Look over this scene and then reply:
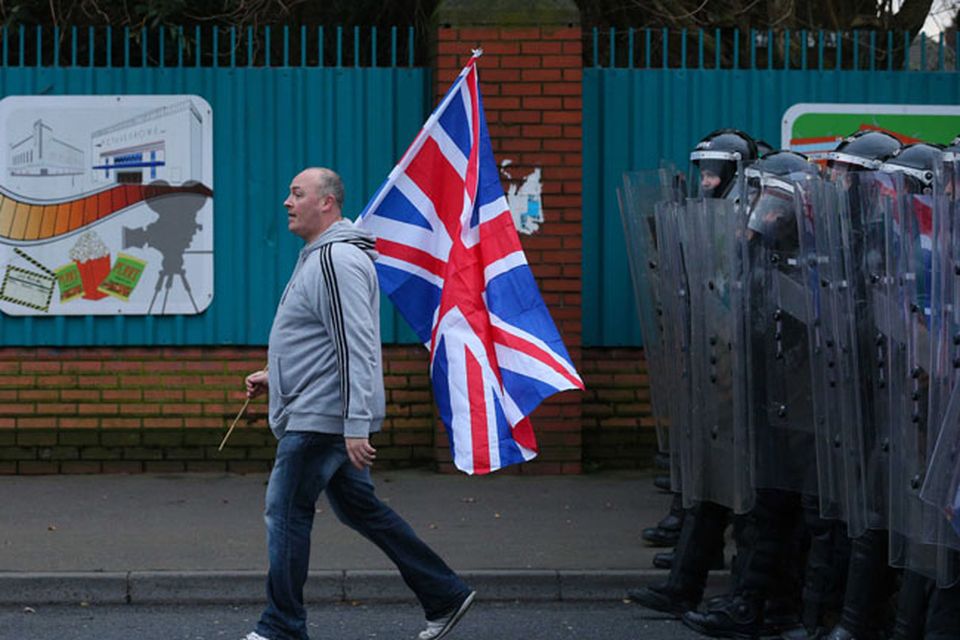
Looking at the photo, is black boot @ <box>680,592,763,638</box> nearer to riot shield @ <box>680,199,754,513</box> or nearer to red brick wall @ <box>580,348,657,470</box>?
riot shield @ <box>680,199,754,513</box>

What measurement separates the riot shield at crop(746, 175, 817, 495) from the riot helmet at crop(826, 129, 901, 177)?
302mm

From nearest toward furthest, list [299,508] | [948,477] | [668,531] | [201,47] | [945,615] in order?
1. [948,477]
2. [945,615]
3. [299,508]
4. [668,531]
5. [201,47]

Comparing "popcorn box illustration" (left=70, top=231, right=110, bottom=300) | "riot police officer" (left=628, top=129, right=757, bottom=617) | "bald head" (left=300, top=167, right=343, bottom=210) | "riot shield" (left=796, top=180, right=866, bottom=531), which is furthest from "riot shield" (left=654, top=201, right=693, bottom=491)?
"popcorn box illustration" (left=70, top=231, right=110, bottom=300)

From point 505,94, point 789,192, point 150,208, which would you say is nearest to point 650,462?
point 505,94

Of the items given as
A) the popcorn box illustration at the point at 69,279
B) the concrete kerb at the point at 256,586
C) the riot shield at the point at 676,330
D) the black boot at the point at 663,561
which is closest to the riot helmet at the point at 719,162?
the riot shield at the point at 676,330

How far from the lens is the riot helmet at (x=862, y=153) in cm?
725

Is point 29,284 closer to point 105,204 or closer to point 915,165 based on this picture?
point 105,204

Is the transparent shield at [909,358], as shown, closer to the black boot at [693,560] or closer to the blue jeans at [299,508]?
the black boot at [693,560]

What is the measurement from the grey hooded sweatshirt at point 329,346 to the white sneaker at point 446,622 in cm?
83

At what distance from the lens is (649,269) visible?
8.95 m

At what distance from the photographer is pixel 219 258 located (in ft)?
36.4

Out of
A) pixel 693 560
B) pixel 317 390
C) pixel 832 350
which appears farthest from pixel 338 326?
pixel 693 560

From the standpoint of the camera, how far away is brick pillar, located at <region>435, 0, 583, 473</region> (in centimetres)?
1083

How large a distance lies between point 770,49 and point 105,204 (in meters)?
4.26
